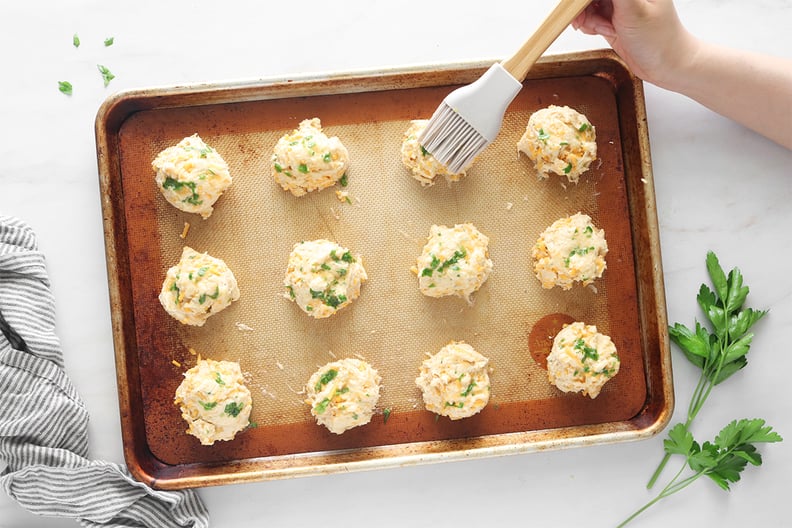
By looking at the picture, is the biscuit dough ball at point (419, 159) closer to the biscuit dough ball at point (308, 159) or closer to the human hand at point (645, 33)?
the biscuit dough ball at point (308, 159)

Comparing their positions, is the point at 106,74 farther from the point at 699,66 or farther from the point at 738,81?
the point at 738,81

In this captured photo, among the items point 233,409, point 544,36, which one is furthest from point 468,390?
point 544,36

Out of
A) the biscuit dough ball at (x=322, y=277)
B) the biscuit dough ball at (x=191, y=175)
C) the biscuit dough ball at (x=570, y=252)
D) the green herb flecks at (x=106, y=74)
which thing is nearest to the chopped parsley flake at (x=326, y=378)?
the biscuit dough ball at (x=322, y=277)

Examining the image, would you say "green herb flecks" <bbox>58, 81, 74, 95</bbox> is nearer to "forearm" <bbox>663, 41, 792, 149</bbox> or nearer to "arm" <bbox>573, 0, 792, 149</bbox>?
"arm" <bbox>573, 0, 792, 149</bbox>

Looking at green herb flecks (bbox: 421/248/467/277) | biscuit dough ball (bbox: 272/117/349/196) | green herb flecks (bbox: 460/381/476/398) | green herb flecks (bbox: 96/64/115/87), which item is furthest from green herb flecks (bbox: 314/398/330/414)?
green herb flecks (bbox: 96/64/115/87)

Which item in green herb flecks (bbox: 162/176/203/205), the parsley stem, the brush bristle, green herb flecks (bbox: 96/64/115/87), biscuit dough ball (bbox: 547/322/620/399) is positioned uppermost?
green herb flecks (bbox: 96/64/115/87)
